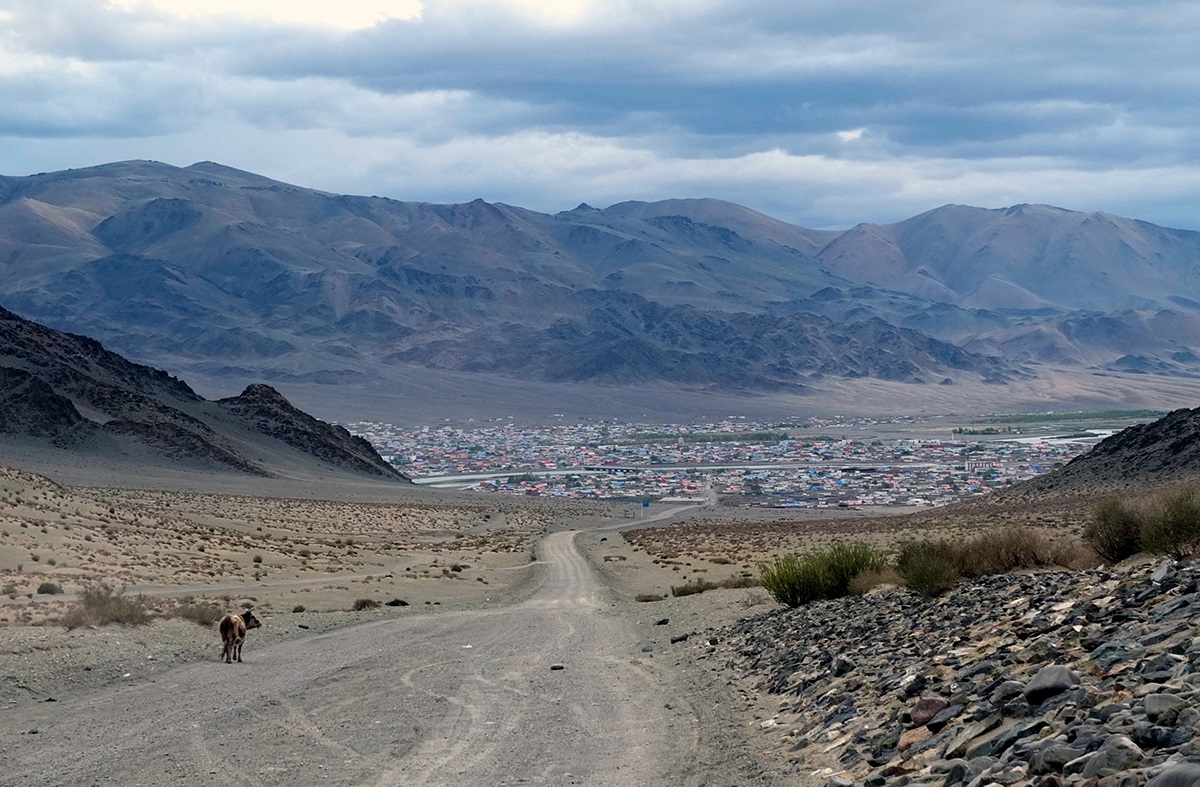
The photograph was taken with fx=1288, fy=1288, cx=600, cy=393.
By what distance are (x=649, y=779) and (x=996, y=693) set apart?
3.31 meters

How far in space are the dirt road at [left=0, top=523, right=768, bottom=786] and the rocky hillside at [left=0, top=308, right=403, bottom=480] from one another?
8902 centimetres

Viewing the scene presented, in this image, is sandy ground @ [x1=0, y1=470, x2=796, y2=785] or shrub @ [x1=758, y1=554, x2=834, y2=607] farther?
shrub @ [x1=758, y1=554, x2=834, y2=607]

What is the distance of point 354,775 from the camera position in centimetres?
1239

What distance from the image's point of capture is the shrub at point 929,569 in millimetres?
19172

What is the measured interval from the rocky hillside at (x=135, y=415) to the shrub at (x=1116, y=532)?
94.2 metres

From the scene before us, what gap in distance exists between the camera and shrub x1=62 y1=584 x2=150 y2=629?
22.1 metres

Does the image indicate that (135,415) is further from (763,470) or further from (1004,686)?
(1004,686)

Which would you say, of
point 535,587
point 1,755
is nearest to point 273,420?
point 535,587

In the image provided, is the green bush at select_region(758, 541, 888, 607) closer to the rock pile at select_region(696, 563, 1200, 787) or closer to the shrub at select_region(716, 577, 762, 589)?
the rock pile at select_region(696, 563, 1200, 787)

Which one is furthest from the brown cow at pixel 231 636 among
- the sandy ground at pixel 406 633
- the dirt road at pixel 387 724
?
the sandy ground at pixel 406 633

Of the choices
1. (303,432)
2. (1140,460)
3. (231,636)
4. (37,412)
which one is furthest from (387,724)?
(303,432)

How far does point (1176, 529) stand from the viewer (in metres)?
18.6

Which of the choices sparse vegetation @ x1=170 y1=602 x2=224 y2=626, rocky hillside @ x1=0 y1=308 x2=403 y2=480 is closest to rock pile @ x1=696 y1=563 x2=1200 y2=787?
sparse vegetation @ x1=170 y1=602 x2=224 y2=626

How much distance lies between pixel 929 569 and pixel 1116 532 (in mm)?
3719
